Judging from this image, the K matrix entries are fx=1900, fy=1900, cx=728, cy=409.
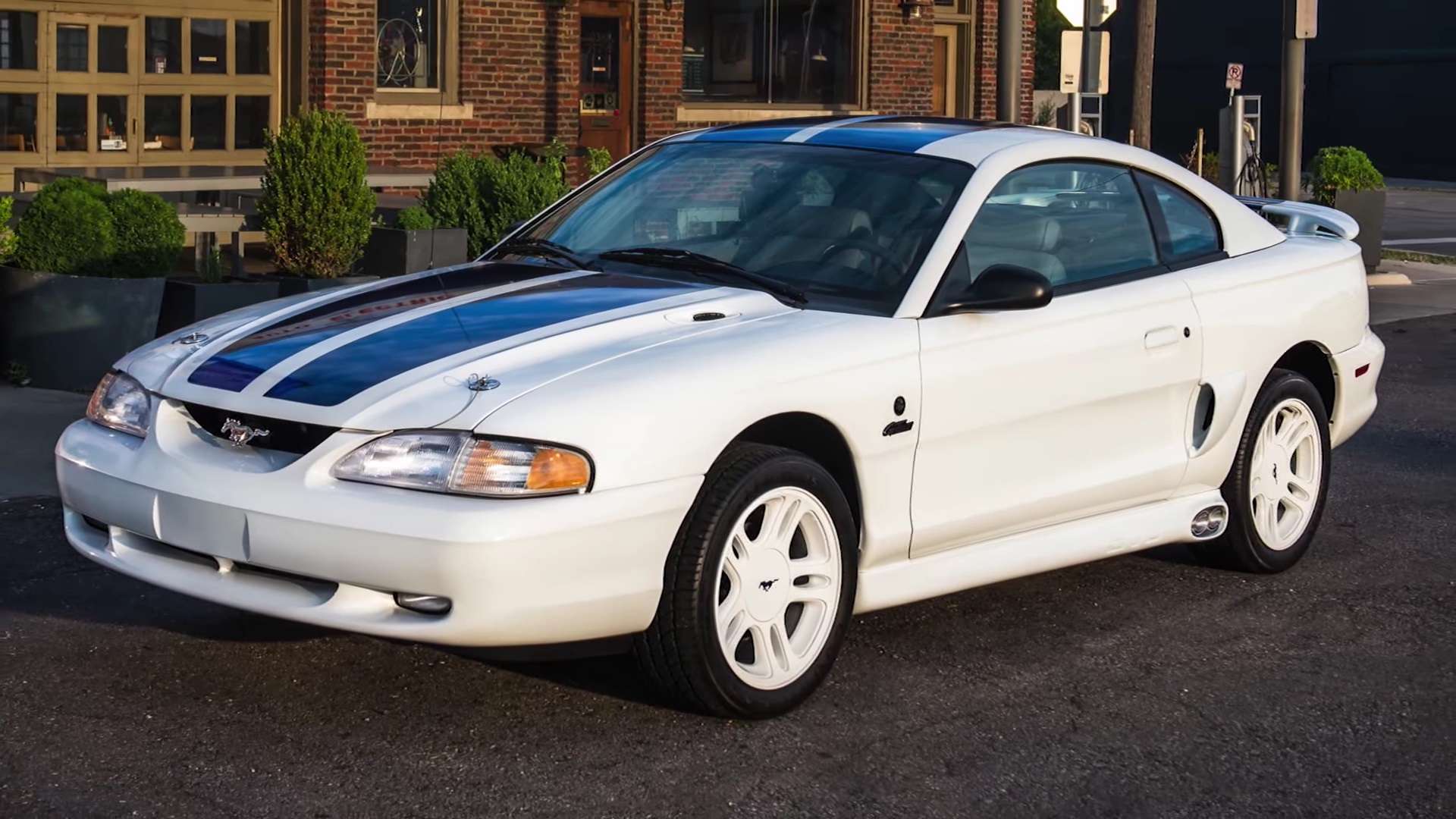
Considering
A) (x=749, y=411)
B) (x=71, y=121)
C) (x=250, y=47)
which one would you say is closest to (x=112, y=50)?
(x=71, y=121)

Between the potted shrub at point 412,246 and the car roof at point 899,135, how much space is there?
16.7 ft

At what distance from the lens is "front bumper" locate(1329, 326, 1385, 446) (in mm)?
7148

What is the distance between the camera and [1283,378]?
679 cm

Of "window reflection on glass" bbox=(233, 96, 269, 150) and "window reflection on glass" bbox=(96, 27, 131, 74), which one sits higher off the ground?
"window reflection on glass" bbox=(96, 27, 131, 74)

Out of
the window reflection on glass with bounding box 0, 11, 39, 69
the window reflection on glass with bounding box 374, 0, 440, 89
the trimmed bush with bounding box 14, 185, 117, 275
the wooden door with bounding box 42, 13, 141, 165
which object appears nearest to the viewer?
the trimmed bush with bounding box 14, 185, 117, 275

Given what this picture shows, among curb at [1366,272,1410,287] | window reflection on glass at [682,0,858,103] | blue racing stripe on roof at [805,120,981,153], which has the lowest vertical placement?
curb at [1366,272,1410,287]

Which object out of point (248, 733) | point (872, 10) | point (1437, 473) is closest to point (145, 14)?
point (872, 10)

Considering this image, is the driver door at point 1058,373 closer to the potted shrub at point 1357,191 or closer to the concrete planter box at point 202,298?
the concrete planter box at point 202,298

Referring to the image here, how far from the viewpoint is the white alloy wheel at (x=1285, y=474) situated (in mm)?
6762

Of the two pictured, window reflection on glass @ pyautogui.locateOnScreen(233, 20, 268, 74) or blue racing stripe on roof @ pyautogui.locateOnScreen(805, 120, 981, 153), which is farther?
window reflection on glass @ pyautogui.locateOnScreen(233, 20, 268, 74)

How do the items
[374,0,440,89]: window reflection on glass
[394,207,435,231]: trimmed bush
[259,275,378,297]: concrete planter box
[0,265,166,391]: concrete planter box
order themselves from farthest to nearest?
1. [374,0,440,89]: window reflection on glass
2. [394,207,435,231]: trimmed bush
3. [259,275,378,297]: concrete planter box
4. [0,265,166,391]: concrete planter box

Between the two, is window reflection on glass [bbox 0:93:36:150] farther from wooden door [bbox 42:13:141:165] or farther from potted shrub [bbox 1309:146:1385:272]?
potted shrub [bbox 1309:146:1385:272]

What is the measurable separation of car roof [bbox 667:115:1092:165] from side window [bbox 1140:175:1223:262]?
0.36 meters

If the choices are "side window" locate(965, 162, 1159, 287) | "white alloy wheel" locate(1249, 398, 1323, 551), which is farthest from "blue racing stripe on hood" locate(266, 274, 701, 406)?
"white alloy wheel" locate(1249, 398, 1323, 551)
